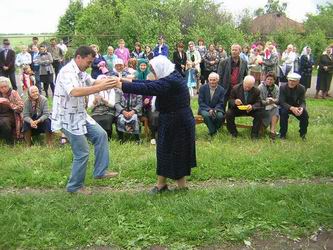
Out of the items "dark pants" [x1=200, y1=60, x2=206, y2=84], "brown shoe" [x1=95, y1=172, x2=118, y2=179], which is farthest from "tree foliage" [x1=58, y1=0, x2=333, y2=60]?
"brown shoe" [x1=95, y1=172, x2=118, y2=179]

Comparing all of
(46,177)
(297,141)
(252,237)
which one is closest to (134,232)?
(252,237)

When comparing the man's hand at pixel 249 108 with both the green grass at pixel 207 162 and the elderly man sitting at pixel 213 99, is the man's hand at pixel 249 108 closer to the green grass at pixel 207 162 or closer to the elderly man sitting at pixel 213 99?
the elderly man sitting at pixel 213 99

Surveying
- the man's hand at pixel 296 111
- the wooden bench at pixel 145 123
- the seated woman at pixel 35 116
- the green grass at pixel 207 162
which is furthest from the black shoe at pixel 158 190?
the man's hand at pixel 296 111

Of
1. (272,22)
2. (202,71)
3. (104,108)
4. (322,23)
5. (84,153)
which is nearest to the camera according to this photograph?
(84,153)

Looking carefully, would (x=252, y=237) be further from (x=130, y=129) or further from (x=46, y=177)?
(x=130, y=129)

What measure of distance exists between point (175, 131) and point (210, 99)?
3.73m

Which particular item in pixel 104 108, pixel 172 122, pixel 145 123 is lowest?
pixel 145 123

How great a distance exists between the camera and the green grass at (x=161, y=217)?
4.46 m

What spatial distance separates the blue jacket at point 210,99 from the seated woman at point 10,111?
12.0 feet

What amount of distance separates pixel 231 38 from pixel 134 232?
2541 cm

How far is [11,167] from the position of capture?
6812mm

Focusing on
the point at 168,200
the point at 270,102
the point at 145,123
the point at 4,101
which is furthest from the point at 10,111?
the point at 270,102

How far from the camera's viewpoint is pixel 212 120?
8.82m

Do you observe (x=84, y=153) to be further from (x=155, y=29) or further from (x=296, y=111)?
(x=155, y=29)
